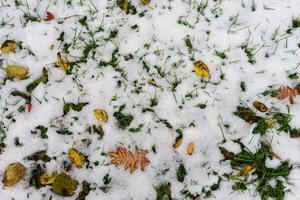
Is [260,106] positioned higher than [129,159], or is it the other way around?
[260,106]

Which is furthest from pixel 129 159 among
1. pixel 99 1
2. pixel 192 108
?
pixel 99 1

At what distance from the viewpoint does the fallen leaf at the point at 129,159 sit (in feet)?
6.79

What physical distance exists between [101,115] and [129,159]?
0.32 metres

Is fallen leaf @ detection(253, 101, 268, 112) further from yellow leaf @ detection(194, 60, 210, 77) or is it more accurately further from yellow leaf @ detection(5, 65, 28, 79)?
yellow leaf @ detection(5, 65, 28, 79)

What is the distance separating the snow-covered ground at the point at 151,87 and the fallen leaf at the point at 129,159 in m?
0.03

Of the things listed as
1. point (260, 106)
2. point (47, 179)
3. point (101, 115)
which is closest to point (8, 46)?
point (101, 115)

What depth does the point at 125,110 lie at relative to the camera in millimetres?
2207

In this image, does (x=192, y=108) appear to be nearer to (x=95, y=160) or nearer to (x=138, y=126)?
(x=138, y=126)

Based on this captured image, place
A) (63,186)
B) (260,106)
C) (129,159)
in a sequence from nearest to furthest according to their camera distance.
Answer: (63,186)
(129,159)
(260,106)

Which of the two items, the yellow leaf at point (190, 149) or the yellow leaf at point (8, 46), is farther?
the yellow leaf at point (8, 46)

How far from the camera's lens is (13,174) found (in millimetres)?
1989

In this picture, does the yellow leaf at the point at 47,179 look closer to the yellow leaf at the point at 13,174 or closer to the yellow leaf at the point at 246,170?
the yellow leaf at the point at 13,174

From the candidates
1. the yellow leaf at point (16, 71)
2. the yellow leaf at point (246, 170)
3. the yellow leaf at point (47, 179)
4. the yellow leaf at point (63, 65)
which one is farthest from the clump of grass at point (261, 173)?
the yellow leaf at point (16, 71)

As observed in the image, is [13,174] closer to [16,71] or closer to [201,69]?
[16,71]
